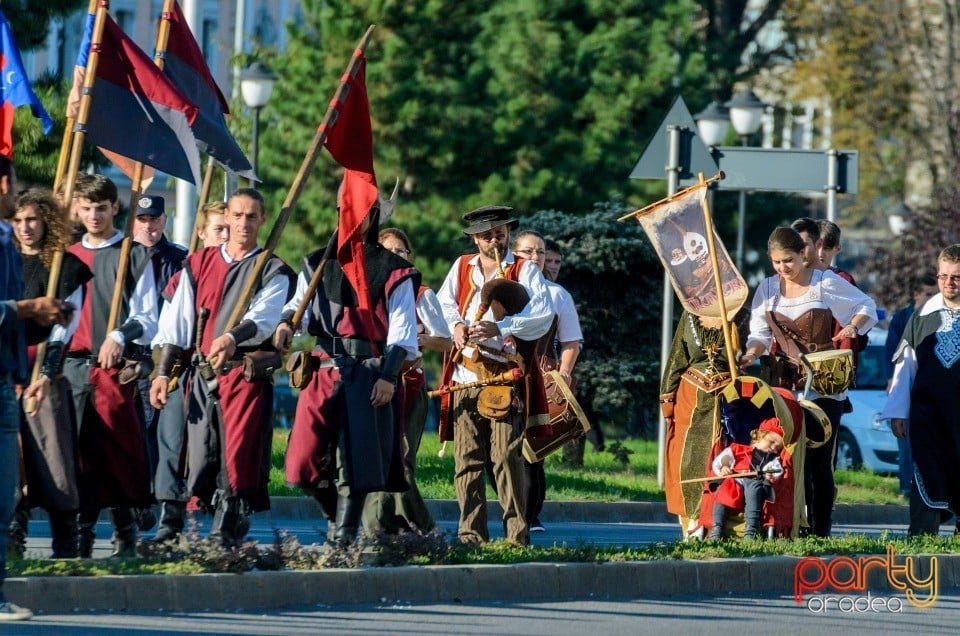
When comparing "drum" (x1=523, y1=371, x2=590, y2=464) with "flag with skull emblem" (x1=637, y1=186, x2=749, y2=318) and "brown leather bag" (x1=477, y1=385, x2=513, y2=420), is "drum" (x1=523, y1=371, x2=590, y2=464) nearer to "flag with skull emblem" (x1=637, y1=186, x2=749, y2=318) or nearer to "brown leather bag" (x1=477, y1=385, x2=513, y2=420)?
"brown leather bag" (x1=477, y1=385, x2=513, y2=420)

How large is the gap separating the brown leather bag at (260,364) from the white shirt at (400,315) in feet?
1.08

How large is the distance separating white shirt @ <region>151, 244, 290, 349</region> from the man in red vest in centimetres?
142

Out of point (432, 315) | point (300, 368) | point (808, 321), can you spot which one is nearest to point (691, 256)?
point (808, 321)

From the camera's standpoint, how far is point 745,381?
1131cm

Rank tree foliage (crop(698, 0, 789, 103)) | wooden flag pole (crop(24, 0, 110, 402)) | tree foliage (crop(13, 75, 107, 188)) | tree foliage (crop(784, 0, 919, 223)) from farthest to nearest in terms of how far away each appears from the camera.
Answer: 1. tree foliage (crop(784, 0, 919, 223))
2. tree foliage (crop(698, 0, 789, 103))
3. tree foliage (crop(13, 75, 107, 188))
4. wooden flag pole (crop(24, 0, 110, 402))

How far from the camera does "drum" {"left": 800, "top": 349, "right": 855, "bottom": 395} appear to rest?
11672 millimetres

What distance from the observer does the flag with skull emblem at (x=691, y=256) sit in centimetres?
1165

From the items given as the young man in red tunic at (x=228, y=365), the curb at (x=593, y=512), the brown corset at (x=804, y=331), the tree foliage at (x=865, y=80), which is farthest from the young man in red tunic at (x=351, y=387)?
the tree foliage at (x=865, y=80)

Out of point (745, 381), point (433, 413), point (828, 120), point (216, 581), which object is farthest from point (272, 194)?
point (216, 581)

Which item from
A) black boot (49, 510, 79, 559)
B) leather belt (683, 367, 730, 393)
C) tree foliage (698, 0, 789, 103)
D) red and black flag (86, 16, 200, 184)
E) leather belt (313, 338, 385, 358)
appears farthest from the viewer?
tree foliage (698, 0, 789, 103)

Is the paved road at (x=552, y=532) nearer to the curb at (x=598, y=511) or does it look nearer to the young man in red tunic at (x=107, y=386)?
the curb at (x=598, y=511)

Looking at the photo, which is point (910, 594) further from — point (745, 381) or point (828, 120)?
point (828, 120)

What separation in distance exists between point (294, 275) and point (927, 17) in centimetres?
3430

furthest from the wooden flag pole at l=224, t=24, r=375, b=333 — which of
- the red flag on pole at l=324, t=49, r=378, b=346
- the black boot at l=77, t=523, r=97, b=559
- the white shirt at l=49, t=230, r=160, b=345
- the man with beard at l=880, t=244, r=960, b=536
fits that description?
the man with beard at l=880, t=244, r=960, b=536
